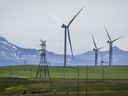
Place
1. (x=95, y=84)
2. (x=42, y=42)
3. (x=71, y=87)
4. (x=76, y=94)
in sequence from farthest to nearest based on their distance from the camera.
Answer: (x=42, y=42), (x=95, y=84), (x=71, y=87), (x=76, y=94)

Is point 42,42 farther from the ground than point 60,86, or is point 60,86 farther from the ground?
point 42,42

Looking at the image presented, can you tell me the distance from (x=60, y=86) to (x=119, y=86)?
12163mm

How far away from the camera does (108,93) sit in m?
73.9

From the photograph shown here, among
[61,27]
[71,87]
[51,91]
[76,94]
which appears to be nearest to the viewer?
[76,94]

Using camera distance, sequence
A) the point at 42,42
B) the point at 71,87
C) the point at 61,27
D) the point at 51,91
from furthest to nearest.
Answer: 1. the point at 61,27
2. the point at 42,42
3. the point at 71,87
4. the point at 51,91

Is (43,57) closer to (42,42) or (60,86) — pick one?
(42,42)

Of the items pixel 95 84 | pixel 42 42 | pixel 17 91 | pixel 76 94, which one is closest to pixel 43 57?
pixel 42 42

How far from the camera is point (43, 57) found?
12425 centimetres

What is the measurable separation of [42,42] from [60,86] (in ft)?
124

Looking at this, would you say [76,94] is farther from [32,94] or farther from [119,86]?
[119,86]

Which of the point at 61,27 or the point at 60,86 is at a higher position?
the point at 61,27

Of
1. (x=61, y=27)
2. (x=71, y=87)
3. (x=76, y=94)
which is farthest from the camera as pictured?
(x=61, y=27)

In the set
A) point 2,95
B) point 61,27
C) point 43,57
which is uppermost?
point 61,27

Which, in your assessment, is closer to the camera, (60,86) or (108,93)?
(108,93)
